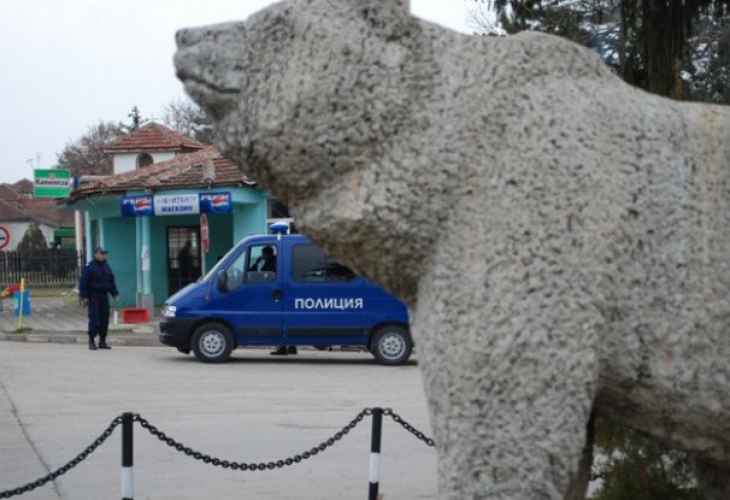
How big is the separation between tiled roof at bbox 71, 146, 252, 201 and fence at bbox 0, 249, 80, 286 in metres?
13.9

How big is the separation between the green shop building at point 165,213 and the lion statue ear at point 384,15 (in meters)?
18.1

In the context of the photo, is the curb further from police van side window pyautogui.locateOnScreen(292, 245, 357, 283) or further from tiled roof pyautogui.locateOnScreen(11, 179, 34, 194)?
tiled roof pyautogui.locateOnScreen(11, 179, 34, 194)

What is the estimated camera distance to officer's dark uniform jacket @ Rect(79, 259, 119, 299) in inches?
629

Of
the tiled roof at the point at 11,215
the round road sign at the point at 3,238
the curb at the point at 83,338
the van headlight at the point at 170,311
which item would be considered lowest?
the curb at the point at 83,338

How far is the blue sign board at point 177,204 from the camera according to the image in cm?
2206

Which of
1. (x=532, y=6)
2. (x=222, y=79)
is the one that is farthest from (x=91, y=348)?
(x=222, y=79)

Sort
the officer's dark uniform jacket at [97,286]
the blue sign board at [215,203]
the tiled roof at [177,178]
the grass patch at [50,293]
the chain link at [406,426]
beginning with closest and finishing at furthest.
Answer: the chain link at [406,426]
the officer's dark uniform jacket at [97,286]
the blue sign board at [215,203]
the tiled roof at [177,178]
the grass patch at [50,293]

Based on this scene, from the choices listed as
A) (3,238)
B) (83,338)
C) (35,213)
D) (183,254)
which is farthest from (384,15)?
(35,213)

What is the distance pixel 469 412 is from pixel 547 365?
217 millimetres

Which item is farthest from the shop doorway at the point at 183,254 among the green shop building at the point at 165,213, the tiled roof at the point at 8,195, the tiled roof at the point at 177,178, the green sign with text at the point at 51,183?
the tiled roof at the point at 8,195

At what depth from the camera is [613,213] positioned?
2.43 meters

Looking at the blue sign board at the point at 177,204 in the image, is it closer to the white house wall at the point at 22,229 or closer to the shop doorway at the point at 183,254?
the shop doorway at the point at 183,254

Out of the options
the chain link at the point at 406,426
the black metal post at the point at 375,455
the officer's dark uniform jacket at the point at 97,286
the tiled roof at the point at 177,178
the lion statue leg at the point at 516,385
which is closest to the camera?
the lion statue leg at the point at 516,385

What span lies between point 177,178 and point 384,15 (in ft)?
68.1
